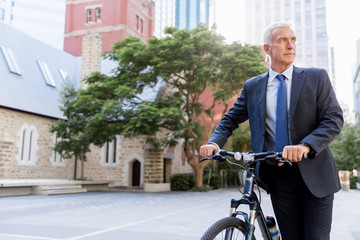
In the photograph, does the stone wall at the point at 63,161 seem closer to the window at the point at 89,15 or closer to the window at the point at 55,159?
the window at the point at 55,159

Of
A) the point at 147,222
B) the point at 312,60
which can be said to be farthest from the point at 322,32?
the point at 147,222

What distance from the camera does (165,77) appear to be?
17.7 meters

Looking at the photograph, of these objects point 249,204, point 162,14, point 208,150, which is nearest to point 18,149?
point 208,150

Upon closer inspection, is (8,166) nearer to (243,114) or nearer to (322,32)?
(243,114)

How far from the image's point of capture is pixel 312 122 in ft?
7.79

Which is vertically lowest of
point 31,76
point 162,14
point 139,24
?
point 31,76

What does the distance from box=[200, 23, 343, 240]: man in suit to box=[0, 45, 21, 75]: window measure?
66.5ft

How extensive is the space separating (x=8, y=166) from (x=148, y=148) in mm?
7217

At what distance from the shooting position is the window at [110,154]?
76.9 feet

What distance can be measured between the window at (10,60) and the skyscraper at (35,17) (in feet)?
186

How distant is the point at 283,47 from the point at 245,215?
45.0 inches

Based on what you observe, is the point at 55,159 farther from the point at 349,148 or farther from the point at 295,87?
the point at 295,87

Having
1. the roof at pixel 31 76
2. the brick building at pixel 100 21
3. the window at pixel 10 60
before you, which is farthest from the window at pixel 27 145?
the brick building at pixel 100 21

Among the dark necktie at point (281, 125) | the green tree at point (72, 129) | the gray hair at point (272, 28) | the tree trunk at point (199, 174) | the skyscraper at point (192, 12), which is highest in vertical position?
the skyscraper at point (192, 12)
